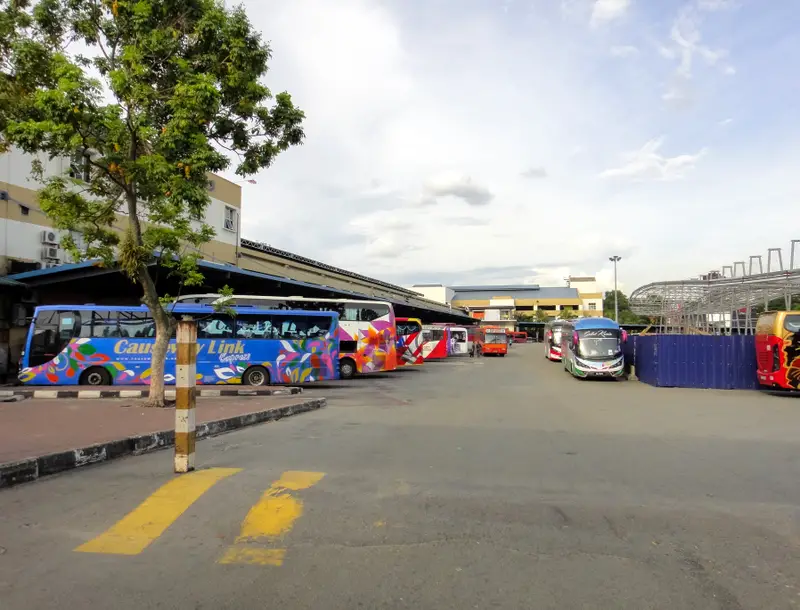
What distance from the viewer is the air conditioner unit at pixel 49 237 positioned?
1999 cm

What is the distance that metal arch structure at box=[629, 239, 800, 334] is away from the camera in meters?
24.5

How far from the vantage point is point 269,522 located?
478cm

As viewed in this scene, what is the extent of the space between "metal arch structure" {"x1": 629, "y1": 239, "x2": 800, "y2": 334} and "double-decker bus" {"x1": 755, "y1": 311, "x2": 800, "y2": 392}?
6016 millimetres

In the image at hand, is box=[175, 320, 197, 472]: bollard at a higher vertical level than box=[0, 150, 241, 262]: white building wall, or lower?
lower

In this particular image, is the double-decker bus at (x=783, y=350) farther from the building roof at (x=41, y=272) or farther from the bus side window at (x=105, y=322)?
the building roof at (x=41, y=272)

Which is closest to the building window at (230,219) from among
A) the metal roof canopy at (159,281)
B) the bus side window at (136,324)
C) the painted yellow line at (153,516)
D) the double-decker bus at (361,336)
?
the metal roof canopy at (159,281)

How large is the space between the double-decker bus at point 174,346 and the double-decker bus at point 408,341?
1172cm

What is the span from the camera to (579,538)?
14.9ft

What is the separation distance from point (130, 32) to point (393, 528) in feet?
35.6

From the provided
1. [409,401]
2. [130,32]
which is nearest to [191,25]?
[130,32]

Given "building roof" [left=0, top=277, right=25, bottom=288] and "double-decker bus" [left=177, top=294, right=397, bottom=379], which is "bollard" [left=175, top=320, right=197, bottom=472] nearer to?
"building roof" [left=0, top=277, right=25, bottom=288]

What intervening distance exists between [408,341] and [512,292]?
98.0m

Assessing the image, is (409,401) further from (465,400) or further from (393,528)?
(393,528)

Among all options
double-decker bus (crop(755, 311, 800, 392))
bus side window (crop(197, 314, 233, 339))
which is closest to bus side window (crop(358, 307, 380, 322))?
bus side window (crop(197, 314, 233, 339))
